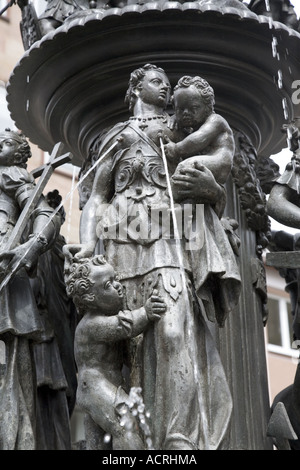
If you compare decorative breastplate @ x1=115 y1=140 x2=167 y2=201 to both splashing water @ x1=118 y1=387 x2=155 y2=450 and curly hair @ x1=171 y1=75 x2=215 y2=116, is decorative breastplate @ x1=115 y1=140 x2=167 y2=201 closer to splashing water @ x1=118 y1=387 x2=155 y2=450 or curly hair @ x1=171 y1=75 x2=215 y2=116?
curly hair @ x1=171 y1=75 x2=215 y2=116

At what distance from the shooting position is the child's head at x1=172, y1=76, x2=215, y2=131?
717cm

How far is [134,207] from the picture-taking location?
704 centimetres

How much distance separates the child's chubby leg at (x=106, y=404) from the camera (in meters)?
6.28

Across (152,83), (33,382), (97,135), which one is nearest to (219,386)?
(33,382)

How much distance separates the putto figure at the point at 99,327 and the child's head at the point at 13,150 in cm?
178

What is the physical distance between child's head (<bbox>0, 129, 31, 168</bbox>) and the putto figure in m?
1.78

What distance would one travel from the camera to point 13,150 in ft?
26.9

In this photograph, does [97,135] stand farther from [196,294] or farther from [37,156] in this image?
[37,156]

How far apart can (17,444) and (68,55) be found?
115 inches

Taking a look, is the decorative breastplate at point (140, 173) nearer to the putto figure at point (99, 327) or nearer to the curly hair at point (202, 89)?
the curly hair at point (202, 89)

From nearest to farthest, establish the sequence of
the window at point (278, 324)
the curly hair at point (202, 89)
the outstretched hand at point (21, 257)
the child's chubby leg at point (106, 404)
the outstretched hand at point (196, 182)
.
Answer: the child's chubby leg at point (106, 404), the outstretched hand at point (196, 182), the curly hair at point (202, 89), the outstretched hand at point (21, 257), the window at point (278, 324)

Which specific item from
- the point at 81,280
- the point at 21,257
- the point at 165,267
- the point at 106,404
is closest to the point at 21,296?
the point at 21,257

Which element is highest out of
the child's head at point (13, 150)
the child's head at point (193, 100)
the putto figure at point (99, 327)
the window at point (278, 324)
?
the window at point (278, 324)

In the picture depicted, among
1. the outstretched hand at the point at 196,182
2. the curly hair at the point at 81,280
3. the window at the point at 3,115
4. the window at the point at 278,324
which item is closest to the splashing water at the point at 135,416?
the curly hair at the point at 81,280
